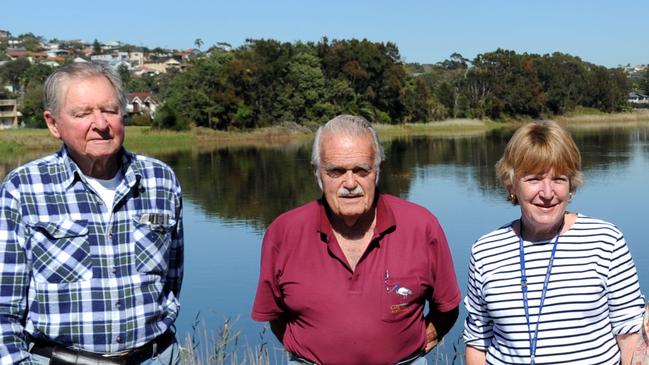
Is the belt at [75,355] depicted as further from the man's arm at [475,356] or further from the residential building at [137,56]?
the residential building at [137,56]

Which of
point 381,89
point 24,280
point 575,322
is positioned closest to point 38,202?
point 24,280

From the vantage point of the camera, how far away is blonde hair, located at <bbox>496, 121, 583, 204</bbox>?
8.57 ft

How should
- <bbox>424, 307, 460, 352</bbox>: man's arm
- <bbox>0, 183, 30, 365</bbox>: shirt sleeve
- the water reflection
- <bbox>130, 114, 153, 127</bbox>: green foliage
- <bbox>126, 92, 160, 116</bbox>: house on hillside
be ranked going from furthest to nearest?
<bbox>126, 92, 160, 116</bbox>: house on hillside < <bbox>130, 114, 153, 127</bbox>: green foliage < the water reflection < <bbox>424, 307, 460, 352</bbox>: man's arm < <bbox>0, 183, 30, 365</bbox>: shirt sleeve

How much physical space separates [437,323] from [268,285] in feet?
2.09

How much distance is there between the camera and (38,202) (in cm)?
263

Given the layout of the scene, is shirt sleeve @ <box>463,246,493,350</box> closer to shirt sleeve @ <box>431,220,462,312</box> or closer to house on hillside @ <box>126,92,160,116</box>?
shirt sleeve @ <box>431,220,462,312</box>

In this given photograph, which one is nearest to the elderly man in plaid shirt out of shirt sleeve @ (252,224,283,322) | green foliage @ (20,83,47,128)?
shirt sleeve @ (252,224,283,322)

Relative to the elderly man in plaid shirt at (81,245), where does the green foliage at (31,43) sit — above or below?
above

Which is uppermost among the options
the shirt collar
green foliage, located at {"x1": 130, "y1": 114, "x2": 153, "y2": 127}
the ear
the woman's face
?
the ear

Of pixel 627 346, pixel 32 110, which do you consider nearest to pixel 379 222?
pixel 627 346

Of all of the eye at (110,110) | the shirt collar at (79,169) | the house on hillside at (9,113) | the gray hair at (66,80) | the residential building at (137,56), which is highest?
the residential building at (137,56)

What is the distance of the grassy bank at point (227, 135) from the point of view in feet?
113

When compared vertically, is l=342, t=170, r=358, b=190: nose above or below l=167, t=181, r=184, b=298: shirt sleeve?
above

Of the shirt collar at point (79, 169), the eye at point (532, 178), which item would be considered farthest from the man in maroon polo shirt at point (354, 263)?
the shirt collar at point (79, 169)
